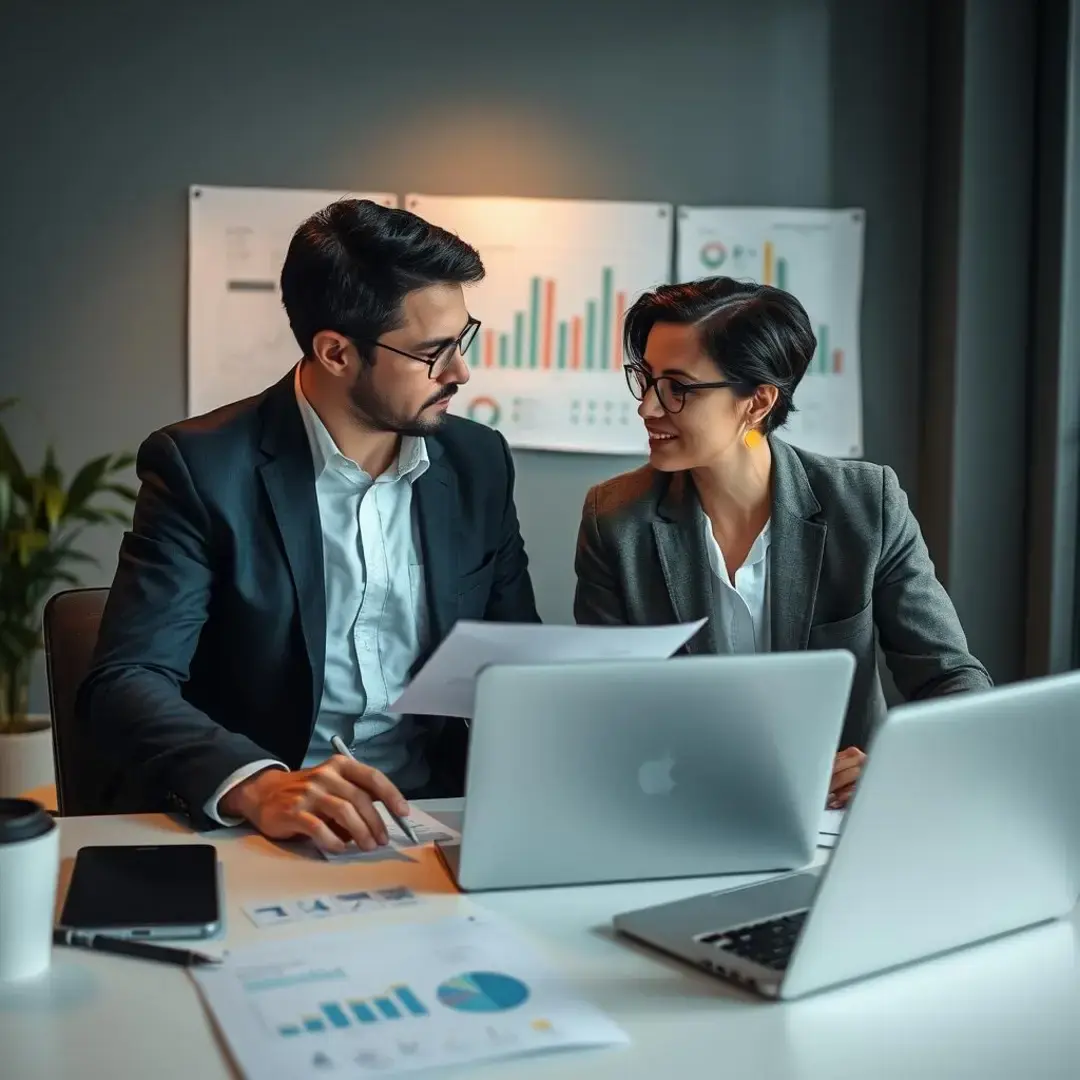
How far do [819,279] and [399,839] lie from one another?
273 centimetres

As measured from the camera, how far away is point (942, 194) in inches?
141

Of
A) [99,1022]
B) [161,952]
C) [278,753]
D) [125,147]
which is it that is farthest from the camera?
[125,147]

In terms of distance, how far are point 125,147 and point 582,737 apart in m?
2.85

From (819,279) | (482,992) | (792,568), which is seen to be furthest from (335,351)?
(819,279)

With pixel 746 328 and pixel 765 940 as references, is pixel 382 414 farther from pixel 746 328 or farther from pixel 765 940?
pixel 765 940

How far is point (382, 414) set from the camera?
1.89 meters

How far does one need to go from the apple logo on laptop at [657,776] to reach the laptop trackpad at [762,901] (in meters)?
0.10

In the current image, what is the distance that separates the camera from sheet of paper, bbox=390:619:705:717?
1.11 m

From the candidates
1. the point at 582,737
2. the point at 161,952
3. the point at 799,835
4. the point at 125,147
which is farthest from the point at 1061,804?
the point at 125,147

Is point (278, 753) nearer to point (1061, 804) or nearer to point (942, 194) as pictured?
point (1061, 804)

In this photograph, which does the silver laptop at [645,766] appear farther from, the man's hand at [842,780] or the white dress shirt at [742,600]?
the white dress shirt at [742,600]

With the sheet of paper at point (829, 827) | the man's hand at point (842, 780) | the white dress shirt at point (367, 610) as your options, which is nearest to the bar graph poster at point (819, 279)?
the white dress shirt at point (367, 610)

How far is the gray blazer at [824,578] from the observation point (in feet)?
6.25

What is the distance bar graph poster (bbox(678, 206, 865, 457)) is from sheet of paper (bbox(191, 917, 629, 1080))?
2819 mm
